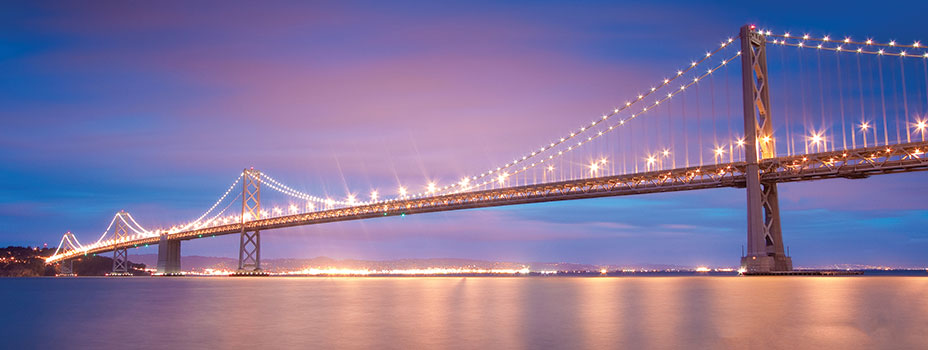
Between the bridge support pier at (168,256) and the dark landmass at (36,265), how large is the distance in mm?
21935

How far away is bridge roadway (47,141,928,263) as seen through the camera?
3759 centimetres

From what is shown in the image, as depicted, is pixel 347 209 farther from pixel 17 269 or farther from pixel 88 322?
pixel 17 269

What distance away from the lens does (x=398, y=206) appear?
65.6 meters

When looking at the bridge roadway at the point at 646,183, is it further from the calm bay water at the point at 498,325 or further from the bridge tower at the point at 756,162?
the calm bay water at the point at 498,325

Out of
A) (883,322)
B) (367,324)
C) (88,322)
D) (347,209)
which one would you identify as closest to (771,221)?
(883,322)

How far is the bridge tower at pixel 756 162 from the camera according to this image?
132ft

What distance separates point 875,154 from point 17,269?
116 m

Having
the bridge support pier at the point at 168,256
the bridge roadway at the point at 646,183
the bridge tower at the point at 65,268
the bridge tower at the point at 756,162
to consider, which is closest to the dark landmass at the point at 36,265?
the bridge tower at the point at 65,268

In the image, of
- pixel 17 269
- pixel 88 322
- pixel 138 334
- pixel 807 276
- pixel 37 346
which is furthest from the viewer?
pixel 17 269

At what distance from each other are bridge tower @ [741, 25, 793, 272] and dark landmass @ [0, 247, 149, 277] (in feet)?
293

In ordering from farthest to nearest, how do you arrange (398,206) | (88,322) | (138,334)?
(398,206)
(88,322)
(138,334)

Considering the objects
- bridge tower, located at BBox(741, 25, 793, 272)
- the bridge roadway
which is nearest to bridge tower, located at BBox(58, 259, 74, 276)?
the bridge roadway

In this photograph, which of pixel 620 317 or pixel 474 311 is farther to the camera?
pixel 474 311

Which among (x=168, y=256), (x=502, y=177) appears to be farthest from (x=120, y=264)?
(x=502, y=177)
